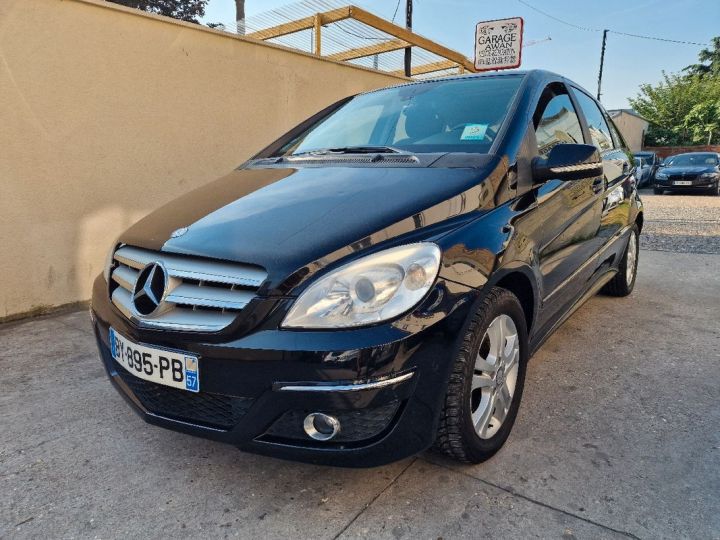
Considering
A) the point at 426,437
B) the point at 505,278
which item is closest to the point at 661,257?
the point at 505,278

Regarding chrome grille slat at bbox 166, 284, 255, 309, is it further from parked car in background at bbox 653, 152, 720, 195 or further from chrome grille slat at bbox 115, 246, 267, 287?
parked car in background at bbox 653, 152, 720, 195

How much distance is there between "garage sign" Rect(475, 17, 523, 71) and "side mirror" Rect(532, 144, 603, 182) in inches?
236

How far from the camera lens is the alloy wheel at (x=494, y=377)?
192cm

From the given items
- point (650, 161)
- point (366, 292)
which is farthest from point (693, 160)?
point (366, 292)

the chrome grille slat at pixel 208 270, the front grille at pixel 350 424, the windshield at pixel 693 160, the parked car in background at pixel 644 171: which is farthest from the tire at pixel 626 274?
the parked car in background at pixel 644 171

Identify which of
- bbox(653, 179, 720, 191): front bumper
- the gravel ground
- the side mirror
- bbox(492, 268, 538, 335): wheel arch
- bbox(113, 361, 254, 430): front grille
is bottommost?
the gravel ground

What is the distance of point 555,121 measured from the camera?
276 cm

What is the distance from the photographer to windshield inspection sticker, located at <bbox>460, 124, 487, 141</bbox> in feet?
7.67

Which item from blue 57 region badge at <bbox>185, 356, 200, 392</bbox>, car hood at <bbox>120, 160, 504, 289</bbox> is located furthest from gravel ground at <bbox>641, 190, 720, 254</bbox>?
blue 57 region badge at <bbox>185, 356, 200, 392</bbox>

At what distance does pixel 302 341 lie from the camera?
5.06ft

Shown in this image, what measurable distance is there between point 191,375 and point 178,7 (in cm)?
2022

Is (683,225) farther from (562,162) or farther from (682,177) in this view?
(562,162)

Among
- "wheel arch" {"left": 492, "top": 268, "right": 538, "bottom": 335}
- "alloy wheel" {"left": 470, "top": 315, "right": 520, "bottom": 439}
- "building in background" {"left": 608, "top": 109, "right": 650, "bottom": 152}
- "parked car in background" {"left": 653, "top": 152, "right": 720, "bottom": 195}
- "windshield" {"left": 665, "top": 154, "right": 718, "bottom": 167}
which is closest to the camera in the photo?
"alloy wheel" {"left": 470, "top": 315, "right": 520, "bottom": 439}

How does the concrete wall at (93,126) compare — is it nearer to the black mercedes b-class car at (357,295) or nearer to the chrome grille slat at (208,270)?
the black mercedes b-class car at (357,295)
